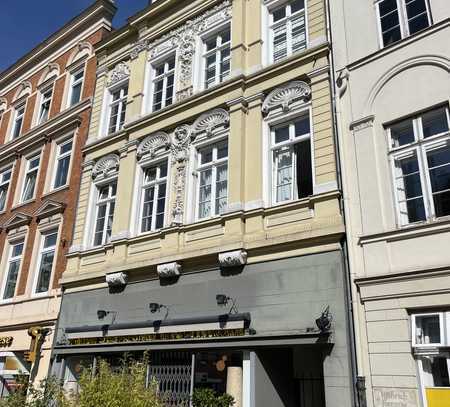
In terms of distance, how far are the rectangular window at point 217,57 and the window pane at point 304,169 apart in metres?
3.46

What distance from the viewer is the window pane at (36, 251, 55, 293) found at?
15094mm

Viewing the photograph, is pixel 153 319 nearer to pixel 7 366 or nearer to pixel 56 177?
pixel 7 366

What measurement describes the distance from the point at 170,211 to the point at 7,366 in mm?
7527

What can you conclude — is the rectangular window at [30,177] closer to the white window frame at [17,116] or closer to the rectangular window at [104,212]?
the white window frame at [17,116]

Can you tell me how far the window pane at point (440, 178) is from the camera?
7758mm

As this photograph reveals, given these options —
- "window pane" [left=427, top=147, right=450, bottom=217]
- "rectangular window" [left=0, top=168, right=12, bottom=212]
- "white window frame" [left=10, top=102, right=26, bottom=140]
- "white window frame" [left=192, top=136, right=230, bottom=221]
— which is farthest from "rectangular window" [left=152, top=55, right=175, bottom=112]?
"white window frame" [left=10, top=102, right=26, bottom=140]

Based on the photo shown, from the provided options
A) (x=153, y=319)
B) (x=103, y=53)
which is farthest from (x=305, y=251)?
(x=103, y=53)

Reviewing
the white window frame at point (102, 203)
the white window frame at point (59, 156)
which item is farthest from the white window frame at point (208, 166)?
the white window frame at point (59, 156)

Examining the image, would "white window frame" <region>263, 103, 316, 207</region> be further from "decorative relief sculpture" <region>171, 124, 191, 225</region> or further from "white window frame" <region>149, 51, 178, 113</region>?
"white window frame" <region>149, 51, 178, 113</region>

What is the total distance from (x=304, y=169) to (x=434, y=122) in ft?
8.98

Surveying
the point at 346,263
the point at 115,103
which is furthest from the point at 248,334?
the point at 115,103

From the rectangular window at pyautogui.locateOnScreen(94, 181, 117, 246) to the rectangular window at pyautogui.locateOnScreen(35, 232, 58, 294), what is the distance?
2195mm

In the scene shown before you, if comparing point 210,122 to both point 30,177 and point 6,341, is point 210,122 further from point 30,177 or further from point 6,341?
point 30,177

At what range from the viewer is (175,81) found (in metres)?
13.8
